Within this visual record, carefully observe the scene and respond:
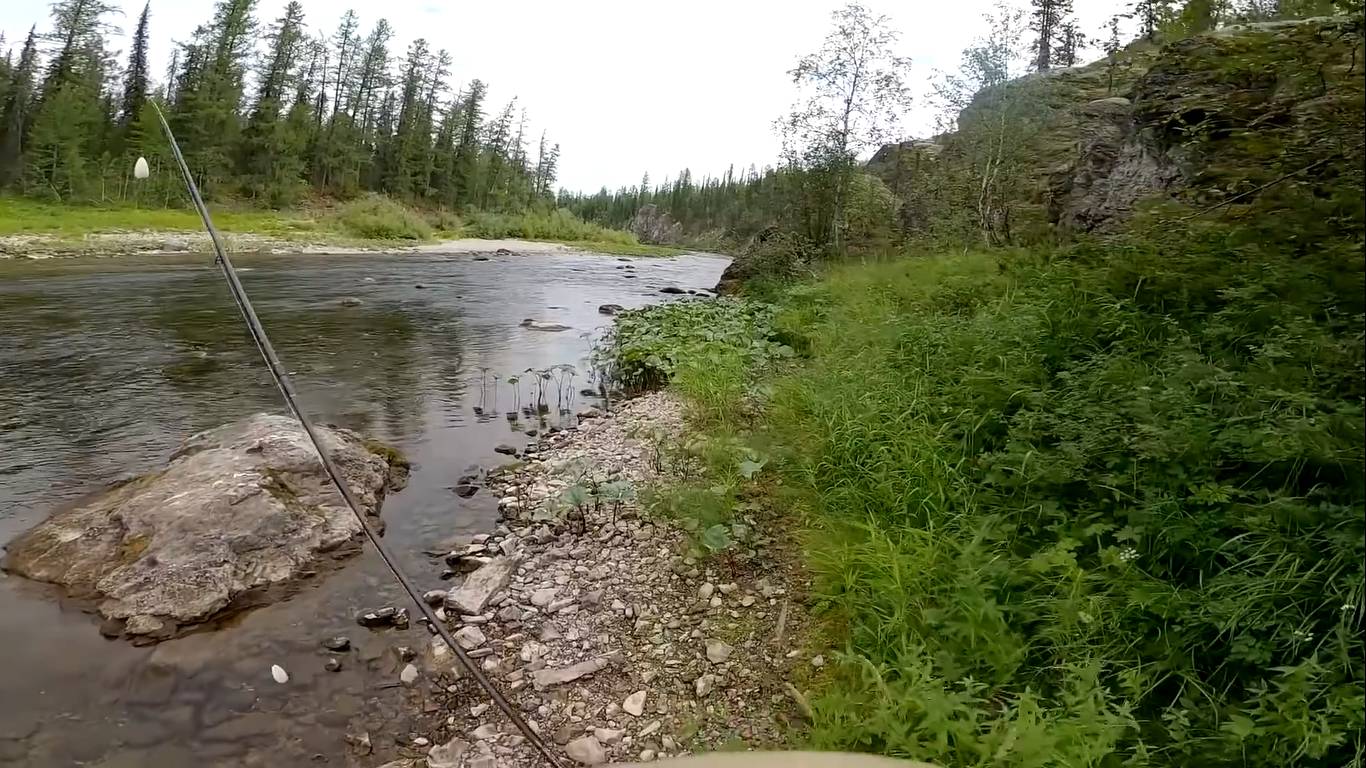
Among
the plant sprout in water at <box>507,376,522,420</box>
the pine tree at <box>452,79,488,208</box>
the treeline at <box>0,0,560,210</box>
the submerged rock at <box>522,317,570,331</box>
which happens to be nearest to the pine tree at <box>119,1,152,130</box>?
the treeline at <box>0,0,560,210</box>

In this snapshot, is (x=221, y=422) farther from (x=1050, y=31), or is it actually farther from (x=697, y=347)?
(x=1050, y=31)

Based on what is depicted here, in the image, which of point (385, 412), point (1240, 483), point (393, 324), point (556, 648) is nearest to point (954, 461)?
point (1240, 483)

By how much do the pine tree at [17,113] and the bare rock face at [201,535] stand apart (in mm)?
41418

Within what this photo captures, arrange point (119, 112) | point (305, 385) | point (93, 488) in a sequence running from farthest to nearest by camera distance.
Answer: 1. point (119, 112)
2. point (305, 385)
3. point (93, 488)

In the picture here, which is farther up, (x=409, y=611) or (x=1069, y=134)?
(x=1069, y=134)

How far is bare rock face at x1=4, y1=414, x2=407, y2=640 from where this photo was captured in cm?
406

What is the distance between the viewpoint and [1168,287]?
4570 mm

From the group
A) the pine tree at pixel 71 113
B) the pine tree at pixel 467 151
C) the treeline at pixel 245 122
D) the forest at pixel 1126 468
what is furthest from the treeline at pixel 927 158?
the pine tree at pixel 467 151

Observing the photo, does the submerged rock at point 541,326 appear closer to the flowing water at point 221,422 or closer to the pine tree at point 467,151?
the flowing water at point 221,422

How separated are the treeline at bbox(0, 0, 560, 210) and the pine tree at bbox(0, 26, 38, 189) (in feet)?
0.23

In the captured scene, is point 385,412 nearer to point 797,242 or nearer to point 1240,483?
point 1240,483

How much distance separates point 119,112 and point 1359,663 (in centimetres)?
5584

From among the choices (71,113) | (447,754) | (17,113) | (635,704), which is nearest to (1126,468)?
(635,704)

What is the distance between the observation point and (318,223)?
130 ft
